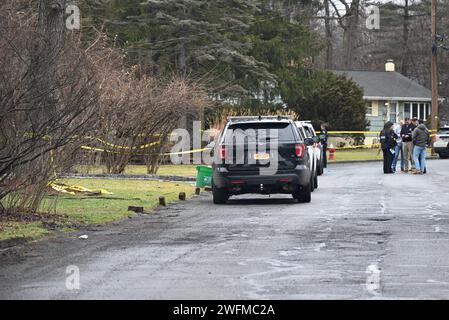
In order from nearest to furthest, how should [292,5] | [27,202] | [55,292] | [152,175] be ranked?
[55,292], [27,202], [152,175], [292,5]

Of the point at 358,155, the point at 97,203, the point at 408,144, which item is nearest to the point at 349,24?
the point at 358,155

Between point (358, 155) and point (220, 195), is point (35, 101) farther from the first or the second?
point (358, 155)

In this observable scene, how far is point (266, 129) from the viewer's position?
20.8m

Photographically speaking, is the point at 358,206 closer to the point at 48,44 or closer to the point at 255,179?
the point at 255,179

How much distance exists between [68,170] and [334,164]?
95.2ft

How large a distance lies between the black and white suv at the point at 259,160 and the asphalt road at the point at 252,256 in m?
0.67

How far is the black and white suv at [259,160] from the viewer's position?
67.8 feet

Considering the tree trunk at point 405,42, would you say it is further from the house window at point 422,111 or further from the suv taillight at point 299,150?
the suv taillight at point 299,150

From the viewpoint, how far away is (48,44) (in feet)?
48.1

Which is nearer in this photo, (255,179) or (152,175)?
(255,179)

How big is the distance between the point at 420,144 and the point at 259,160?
1392cm

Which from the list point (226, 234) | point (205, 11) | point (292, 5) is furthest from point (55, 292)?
point (292, 5)

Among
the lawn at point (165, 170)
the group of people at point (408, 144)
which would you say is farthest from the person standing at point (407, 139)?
the lawn at point (165, 170)

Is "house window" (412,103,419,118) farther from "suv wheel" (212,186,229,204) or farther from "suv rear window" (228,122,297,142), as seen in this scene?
"suv wheel" (212,186,229,204)
